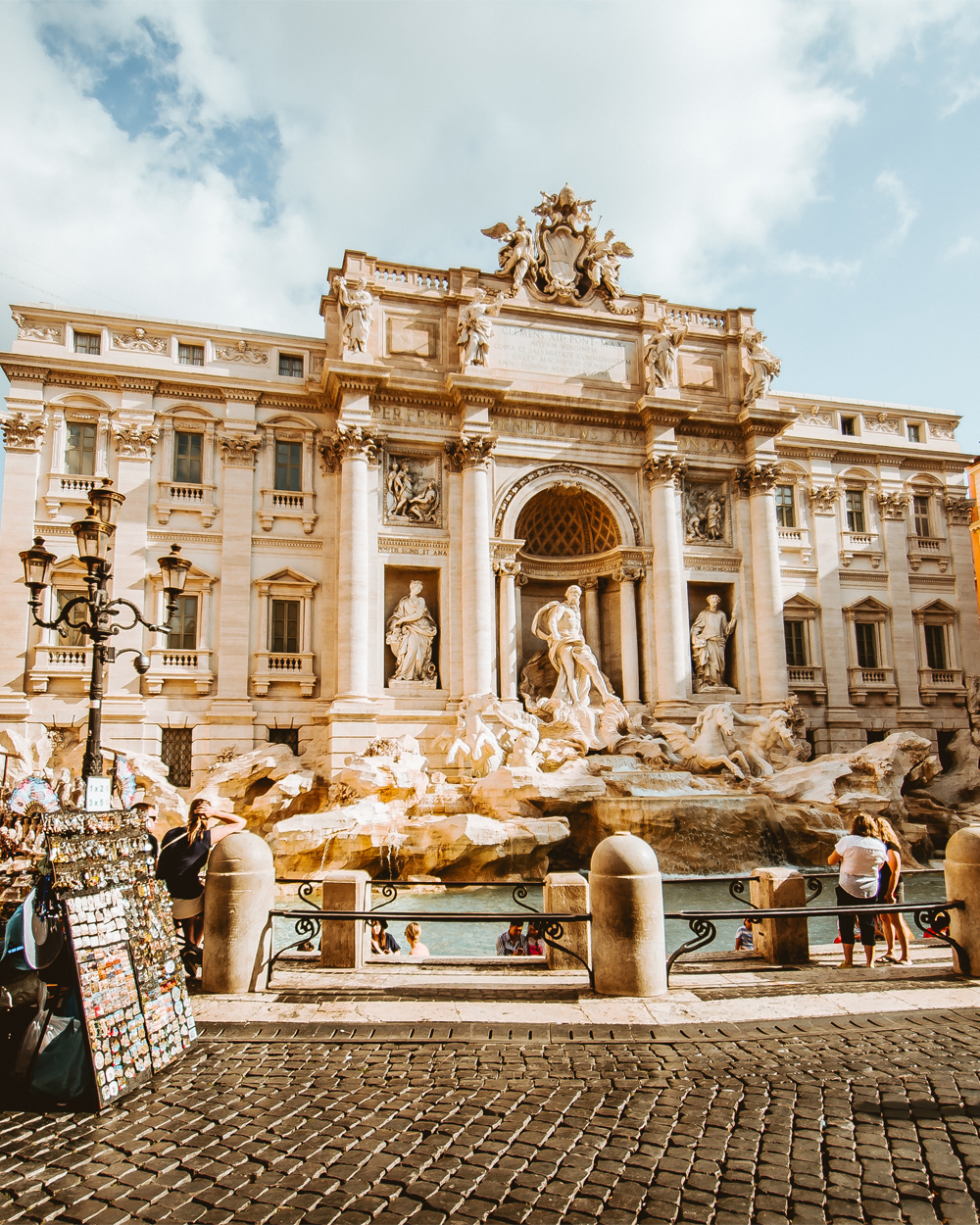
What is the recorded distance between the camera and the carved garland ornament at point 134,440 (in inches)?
894

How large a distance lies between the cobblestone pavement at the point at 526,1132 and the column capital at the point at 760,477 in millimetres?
22423

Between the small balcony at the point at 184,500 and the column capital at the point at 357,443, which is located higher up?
the column capital at the point at 357,443

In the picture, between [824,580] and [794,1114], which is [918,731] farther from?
[794,1114]

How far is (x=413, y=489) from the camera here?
79.0ft

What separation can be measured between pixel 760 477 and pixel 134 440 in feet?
61.8

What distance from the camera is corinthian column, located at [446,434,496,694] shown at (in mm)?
22797

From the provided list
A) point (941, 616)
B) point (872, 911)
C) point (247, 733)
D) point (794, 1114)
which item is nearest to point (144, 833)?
point (794, 1114)

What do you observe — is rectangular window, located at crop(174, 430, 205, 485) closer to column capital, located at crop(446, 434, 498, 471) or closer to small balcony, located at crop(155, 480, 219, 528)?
small balcony, located at crop(155, 480, 219, 528)

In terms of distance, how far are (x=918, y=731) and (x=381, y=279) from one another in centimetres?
2288

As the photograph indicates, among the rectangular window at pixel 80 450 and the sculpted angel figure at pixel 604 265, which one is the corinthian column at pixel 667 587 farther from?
the rectangular window at pixel 80 450

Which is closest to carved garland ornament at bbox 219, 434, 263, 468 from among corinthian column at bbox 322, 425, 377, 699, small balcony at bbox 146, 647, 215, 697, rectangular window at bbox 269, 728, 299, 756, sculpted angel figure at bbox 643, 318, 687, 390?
corinthian column at bbox 322, 425, 377, 699

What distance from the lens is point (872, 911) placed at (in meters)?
7.09

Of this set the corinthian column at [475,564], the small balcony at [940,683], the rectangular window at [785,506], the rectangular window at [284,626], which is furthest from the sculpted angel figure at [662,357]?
the small balcony at [940,683]

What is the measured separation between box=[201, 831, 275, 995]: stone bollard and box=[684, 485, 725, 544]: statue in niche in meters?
21.8
